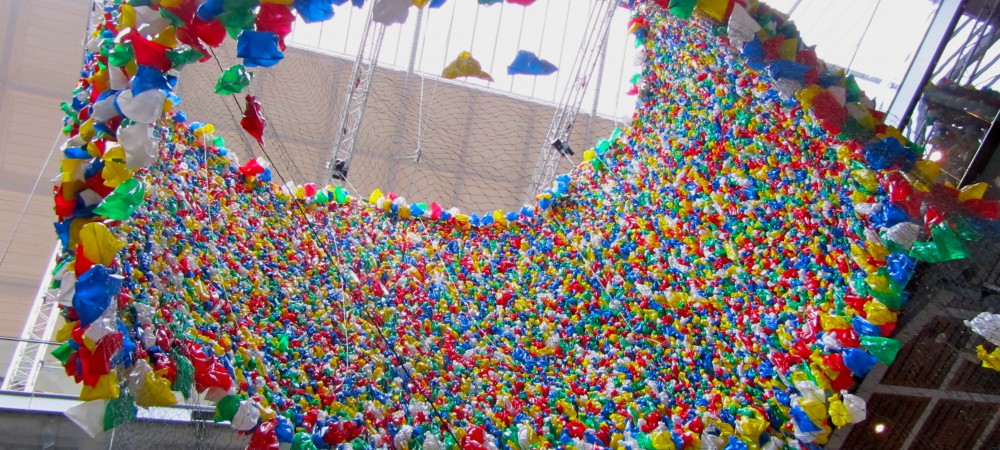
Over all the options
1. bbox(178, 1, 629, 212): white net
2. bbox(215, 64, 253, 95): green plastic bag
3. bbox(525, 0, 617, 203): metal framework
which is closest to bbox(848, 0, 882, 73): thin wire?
bbox(525, 0, 617, 203): metal framework

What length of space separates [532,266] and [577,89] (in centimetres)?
161

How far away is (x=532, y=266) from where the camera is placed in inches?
159

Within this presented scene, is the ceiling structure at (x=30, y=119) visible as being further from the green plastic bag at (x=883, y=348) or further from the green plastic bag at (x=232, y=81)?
the green plastic bag at (x=883, y=348)

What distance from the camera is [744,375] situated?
3.02m

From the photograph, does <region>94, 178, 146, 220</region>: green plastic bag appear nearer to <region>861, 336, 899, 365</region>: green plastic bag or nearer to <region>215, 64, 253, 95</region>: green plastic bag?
<region>215, 64, 253, 95</region>: green plastic bag

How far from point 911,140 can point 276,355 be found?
7.95ft

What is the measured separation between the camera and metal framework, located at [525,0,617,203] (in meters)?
4.80

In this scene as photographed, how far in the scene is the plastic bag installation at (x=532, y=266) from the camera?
2.48 m

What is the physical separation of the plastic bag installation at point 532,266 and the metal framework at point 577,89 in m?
0.58

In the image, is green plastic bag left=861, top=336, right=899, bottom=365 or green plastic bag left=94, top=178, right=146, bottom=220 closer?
green plastic bag left=94, top=178, right=146, bottom=220

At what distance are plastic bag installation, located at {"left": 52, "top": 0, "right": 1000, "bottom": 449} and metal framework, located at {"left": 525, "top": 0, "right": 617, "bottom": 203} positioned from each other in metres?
0.58

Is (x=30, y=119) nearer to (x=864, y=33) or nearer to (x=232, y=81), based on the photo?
(x=232, y=81)

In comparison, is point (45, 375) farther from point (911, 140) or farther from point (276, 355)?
point (911, 140)

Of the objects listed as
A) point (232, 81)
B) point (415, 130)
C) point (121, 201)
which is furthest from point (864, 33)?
point (415, 130)
